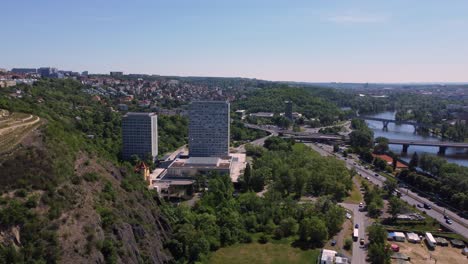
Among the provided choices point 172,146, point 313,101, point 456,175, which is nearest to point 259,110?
point 313,101

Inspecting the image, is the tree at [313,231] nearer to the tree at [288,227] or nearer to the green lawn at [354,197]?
the tree at [288,227]

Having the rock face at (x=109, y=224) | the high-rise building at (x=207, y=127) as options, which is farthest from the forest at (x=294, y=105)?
the rock face at (x=109, y=224)

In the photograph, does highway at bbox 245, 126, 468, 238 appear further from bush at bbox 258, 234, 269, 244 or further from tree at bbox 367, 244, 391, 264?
bush at bbox 258, 234, 269, 244

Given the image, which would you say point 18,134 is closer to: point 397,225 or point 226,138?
point 397,225

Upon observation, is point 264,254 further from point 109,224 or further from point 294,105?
point 294,105

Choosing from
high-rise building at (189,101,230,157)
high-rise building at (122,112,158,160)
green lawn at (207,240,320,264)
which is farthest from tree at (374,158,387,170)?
high-rise building at (122,112,158,160)

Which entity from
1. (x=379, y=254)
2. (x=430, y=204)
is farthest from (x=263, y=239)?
(x=430, y=204)
